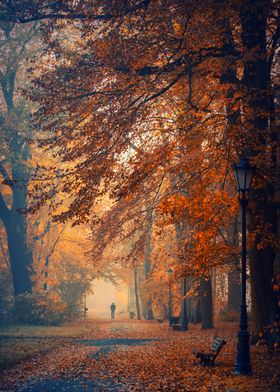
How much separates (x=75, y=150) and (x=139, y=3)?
15.2ft

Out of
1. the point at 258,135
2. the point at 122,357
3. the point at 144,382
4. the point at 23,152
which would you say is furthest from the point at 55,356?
the point at 23,152

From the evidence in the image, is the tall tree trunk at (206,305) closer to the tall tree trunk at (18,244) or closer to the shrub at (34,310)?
the shrub at (34,310)

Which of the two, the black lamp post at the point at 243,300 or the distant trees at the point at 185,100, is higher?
the distant trees at the point at 185,100

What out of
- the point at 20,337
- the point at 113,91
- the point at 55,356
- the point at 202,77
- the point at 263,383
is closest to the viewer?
the point at 263,383

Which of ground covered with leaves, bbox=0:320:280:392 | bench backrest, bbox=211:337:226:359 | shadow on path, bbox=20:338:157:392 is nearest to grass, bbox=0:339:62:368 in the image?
ground covered with leaves, bbox=0:320:280:392

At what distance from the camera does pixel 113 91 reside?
14.7 metres

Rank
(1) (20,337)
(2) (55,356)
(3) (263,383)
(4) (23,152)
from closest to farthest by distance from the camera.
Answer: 1. (3) (263,383)
2. (2) (55,356)
3. (1) (20,337)
4. (4) (23,152)

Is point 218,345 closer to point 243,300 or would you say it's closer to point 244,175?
point 243,300

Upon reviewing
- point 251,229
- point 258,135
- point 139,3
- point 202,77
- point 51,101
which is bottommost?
point 251,229

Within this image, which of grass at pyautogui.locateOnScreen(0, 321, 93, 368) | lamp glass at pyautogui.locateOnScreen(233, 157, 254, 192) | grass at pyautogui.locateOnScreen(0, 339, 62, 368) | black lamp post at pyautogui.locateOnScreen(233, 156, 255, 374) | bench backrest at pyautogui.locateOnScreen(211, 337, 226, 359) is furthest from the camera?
grass at pyautogui.locateOnScreen(0, 321, 93, 368)

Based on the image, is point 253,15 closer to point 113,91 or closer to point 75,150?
point 113,91

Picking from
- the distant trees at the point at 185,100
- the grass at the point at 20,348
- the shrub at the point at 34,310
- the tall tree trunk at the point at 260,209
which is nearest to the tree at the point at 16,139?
the shrub at the point at 34,310

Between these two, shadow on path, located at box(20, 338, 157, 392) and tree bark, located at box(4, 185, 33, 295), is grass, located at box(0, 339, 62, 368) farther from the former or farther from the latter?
tree bark, located at box(4, 185, 33, 295)

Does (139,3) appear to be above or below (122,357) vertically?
above
